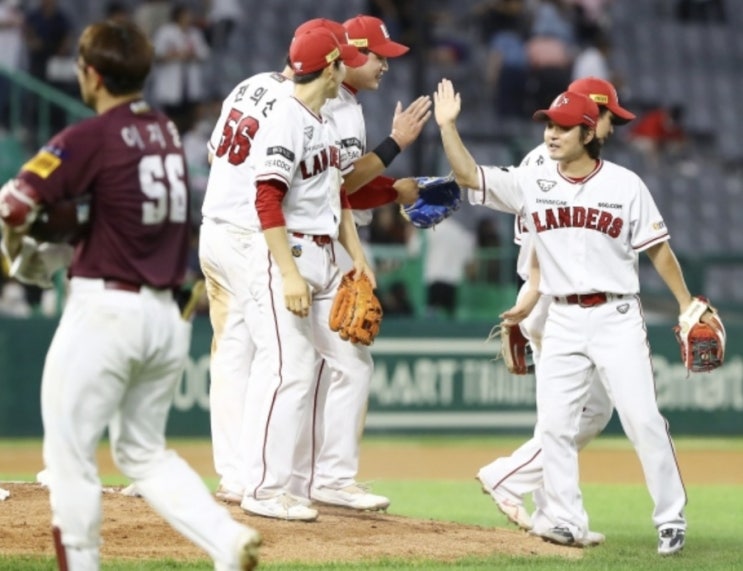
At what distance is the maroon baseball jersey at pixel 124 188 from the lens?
5.40m

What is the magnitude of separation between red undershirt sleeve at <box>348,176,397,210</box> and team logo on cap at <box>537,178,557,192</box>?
0.93 meters

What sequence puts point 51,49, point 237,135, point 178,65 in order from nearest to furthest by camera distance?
point 237,135 → point 51,49 → point 178,65

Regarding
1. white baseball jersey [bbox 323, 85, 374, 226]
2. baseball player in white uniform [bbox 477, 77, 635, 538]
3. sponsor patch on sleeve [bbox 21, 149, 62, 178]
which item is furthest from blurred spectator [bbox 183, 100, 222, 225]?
sponsor patch on sleeve [bbox 21, 149, 62, 178]

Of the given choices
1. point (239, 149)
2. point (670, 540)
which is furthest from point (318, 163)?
point (670, 540)

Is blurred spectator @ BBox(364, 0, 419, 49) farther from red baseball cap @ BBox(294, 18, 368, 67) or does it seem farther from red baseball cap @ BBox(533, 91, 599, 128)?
red baseball cap @ BBox(533, 91, 599, 128)

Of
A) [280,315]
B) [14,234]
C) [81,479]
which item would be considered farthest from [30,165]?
[280,315]

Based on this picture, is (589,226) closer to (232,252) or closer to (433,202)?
(433,202)

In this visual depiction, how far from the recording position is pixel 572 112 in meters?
7.54

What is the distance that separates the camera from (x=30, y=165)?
211 inches

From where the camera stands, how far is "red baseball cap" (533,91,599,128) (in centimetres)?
752

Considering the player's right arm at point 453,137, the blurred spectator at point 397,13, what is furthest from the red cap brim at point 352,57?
the blurred spectator at point 397,13

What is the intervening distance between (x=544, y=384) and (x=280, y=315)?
4.30 feet

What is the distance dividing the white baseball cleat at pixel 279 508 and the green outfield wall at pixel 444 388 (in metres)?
6.80

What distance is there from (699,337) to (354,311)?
169 centimetres
